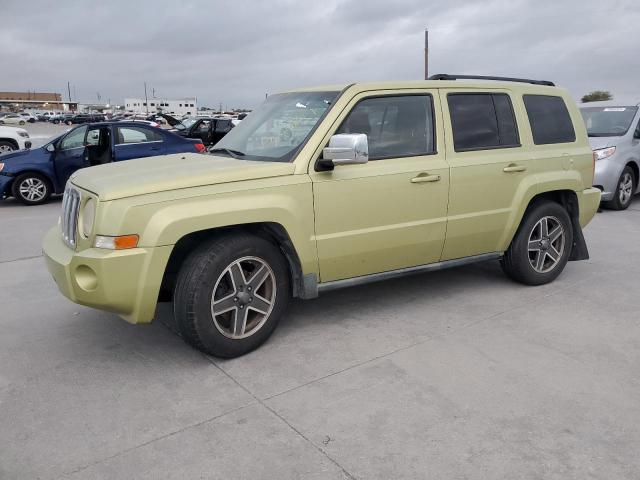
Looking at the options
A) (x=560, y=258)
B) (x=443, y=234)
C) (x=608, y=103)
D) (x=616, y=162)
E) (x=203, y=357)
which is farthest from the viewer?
(x=608, y=103)

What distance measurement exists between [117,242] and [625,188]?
29.4 feet

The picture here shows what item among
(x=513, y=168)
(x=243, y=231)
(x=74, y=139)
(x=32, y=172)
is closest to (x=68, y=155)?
(x=74, y=139)

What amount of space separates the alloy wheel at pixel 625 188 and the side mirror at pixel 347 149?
738 cm

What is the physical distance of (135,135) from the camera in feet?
34.9

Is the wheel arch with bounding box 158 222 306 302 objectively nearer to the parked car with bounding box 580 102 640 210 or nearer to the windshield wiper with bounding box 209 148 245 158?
the windshield wiper with bounding box 209 148 245 158

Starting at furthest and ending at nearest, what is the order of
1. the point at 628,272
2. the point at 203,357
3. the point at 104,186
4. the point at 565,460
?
the point at 628,272
the point at 203,357
the point at 104,186
the point at 565,460

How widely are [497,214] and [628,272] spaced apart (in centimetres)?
197

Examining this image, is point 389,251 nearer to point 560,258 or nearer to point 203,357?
point 203,357

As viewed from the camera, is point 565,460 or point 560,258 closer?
point 565,460

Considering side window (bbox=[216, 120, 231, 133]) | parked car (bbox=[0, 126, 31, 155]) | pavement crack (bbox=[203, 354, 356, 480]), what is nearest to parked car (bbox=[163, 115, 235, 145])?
side window (bbox=[216, 120, 231, 133])

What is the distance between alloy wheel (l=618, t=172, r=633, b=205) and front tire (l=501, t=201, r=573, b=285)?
16.3 ft

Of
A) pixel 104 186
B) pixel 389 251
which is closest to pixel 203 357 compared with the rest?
pixel 104 186

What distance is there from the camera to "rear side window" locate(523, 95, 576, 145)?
5.06m

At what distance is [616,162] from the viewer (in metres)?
9.26
